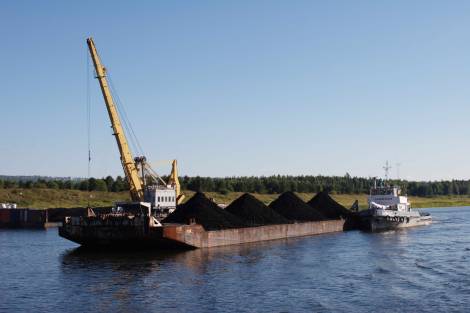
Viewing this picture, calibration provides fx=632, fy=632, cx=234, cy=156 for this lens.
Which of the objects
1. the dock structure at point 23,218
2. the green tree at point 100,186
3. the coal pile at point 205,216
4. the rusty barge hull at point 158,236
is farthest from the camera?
the green tree at point 100,186

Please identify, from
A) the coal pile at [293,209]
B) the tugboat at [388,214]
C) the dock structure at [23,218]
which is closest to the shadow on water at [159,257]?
the coal pile at [293,209]

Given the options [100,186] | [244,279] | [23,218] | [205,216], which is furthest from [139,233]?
[100,186]

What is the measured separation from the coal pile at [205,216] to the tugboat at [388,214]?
28.2 metres

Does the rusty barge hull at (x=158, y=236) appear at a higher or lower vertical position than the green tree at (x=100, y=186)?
lower

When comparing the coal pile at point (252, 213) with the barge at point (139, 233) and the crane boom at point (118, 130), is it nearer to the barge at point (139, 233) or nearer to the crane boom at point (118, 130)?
the barge at point (139, 233)

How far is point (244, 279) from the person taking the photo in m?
38.1

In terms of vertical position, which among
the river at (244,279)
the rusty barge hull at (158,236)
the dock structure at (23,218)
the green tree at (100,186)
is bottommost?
the river at (244,279)

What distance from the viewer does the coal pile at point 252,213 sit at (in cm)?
6412

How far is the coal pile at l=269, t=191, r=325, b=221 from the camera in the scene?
75.3m

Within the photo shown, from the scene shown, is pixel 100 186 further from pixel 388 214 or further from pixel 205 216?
pixel 205 216

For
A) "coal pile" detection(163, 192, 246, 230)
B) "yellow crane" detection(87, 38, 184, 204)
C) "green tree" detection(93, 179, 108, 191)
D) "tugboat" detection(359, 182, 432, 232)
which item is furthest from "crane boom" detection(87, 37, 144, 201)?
"green tree" detection(93, 179, 108, 191)

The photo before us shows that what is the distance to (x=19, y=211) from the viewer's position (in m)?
90.9

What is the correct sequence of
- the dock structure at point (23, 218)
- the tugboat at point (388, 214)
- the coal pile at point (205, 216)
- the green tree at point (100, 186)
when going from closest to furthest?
the coal pile at point (205, 216) → the tugboat at point (388, 214) → the dock structure at point (23, 218) → the green tree at point (100, 186)

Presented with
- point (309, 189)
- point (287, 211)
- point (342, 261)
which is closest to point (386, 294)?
point (342, 261)
